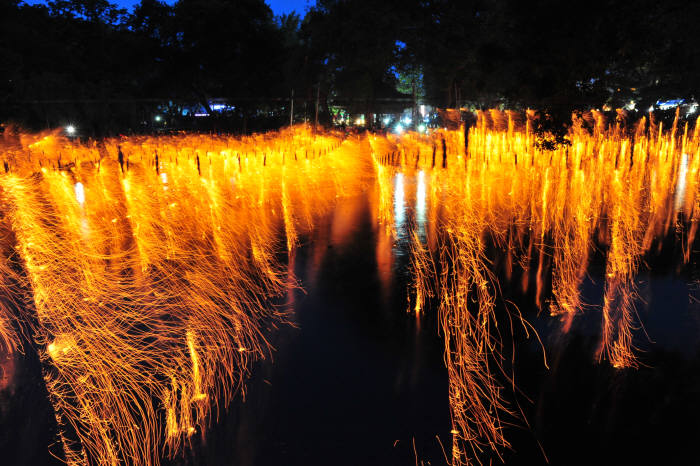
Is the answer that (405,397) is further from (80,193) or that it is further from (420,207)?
(80,193)

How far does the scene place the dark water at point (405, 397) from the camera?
11.0 feet

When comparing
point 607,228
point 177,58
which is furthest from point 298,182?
point 177,58

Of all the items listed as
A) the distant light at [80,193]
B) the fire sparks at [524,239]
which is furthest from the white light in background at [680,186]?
the distant light at [80,193]

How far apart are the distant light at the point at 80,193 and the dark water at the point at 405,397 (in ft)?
24.4

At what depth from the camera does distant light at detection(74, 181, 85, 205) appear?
11.2 m

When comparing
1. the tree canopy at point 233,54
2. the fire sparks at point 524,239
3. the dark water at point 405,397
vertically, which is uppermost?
the tree canopy at point 233,54

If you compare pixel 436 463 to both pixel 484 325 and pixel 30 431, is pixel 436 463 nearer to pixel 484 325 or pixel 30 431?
pixel 484 325

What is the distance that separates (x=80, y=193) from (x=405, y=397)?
10.7m

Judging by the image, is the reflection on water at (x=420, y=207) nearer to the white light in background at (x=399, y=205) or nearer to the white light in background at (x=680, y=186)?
the white light in background at (x=399, y=205)

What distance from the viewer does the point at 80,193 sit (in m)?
12.1

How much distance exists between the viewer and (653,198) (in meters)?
10.8

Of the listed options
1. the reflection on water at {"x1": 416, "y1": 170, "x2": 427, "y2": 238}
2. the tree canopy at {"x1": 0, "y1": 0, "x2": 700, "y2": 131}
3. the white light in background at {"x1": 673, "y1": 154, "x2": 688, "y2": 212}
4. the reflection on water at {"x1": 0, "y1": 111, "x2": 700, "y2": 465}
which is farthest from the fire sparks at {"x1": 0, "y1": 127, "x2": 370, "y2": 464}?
the tree canopy at {"x1": 0, "y1": 0, "x2": 700, "y2": 131}

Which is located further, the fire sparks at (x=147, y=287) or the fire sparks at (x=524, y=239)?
the fire sparks at (x=524, y=239)

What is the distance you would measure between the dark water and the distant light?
742cm
